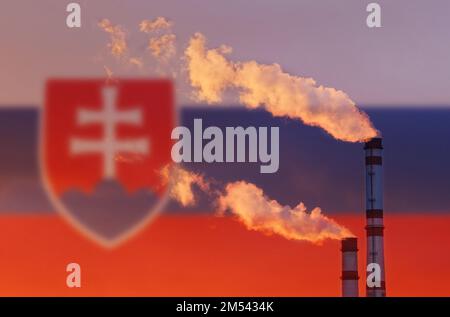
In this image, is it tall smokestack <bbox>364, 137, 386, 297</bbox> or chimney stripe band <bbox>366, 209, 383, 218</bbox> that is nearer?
tall smokestack <bbox>364, 137, 386, 297</bbox>

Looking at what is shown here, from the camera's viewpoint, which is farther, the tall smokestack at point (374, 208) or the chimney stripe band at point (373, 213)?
the chimney stripe band at point (373, 213)

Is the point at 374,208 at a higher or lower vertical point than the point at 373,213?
higher

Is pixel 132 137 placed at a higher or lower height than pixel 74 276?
higher

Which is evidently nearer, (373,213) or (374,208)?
(373,213)
